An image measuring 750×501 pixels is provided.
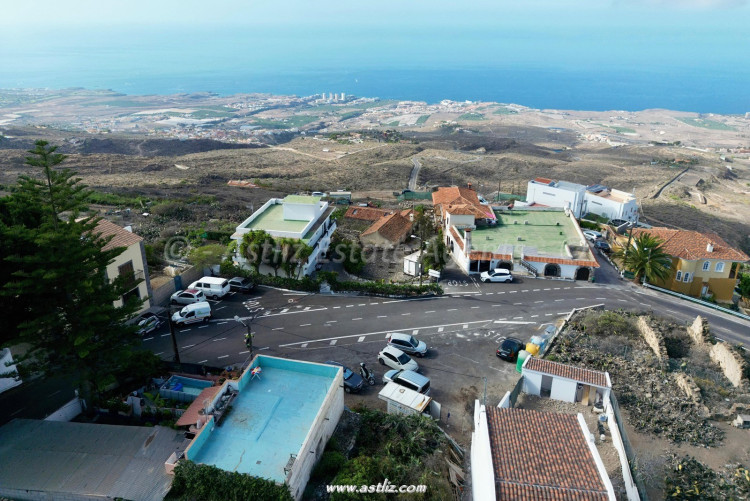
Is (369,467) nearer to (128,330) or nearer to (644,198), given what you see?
(128,330)

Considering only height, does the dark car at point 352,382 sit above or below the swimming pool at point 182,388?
below

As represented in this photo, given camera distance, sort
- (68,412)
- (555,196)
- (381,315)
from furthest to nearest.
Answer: (555,196) < (381,315) < (68,412)

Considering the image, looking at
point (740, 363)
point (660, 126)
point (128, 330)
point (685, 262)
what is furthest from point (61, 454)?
point (660, 126)

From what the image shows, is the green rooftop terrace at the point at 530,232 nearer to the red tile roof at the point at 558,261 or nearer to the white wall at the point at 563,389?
the red tile roof at the point at 558,261

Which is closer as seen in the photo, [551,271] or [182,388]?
[182,388]

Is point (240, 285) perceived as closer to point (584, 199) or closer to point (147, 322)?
point (147, 322)

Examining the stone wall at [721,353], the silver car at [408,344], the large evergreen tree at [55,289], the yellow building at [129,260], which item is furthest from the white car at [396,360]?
the stone wall at [721,353]

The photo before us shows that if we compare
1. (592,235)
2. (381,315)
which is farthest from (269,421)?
(592,235)
